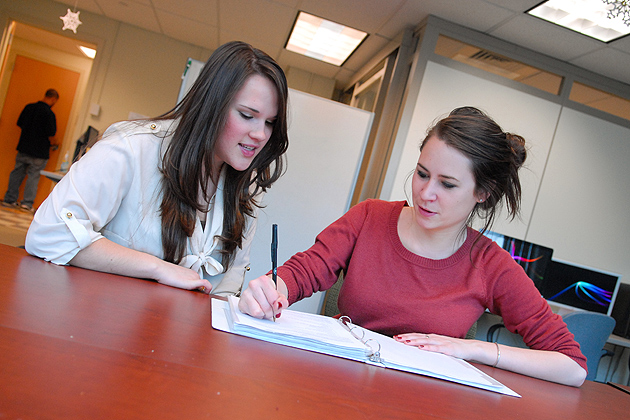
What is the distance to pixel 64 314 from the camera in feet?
2.11

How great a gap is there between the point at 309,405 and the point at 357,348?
0.28 m

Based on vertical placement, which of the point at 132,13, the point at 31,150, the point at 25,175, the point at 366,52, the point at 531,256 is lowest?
the point at 25,175

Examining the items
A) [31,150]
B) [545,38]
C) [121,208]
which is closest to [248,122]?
[121,208]

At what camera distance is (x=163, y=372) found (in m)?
0.54

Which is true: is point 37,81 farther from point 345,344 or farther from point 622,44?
point 345,344

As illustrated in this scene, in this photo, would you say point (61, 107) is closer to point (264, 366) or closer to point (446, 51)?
point (446, 51)

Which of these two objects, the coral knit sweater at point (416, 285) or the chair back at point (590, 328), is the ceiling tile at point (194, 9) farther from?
the chair back at point (590, 328)

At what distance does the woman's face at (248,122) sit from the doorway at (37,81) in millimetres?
6986

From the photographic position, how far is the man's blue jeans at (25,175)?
6.60 meters

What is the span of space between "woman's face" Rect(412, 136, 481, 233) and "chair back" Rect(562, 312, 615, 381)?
1.88 meters

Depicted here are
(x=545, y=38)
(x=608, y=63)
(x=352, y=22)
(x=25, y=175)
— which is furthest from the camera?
(x=25, y=175)

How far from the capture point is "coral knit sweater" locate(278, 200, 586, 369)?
49.5 inches

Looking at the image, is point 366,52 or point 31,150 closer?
point 366,52

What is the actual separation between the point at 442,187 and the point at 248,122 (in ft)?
1.93
